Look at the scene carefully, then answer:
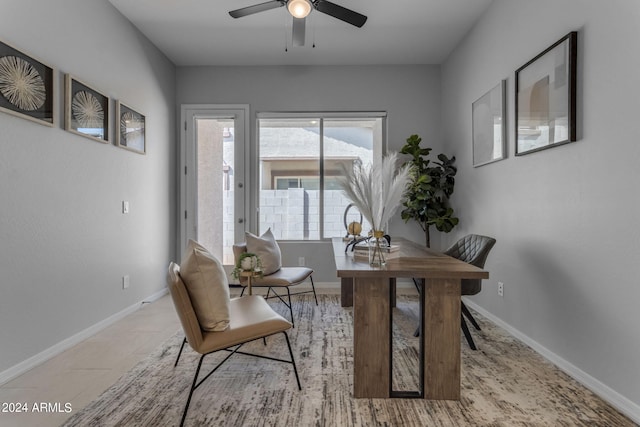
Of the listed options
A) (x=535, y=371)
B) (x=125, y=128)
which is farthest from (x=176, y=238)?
(x=535, y=371)

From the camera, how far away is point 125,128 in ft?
10.7

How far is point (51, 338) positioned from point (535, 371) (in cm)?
316

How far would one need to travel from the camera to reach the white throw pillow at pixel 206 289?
167 centimetres

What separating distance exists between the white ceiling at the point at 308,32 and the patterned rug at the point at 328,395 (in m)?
2.89

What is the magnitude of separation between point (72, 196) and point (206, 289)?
164 cm

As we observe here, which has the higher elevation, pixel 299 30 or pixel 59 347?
pixel 299 30

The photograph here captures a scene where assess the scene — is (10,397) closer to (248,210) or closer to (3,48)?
(3,48)

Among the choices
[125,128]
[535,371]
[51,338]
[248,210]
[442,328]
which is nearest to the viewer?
[442,328]

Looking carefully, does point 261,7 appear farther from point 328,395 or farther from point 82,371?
point 82,371

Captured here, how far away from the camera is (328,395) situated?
1.87 m

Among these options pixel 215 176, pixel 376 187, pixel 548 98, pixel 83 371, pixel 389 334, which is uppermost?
pixel 548 98

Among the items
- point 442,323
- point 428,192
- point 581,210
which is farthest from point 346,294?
point 581,210

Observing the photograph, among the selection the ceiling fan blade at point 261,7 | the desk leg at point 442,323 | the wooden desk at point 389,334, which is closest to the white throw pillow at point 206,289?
the wooden desk at point 389,334

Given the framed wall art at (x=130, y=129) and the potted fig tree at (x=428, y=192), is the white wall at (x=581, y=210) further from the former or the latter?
the framed wall art at (x=130, y=129)
